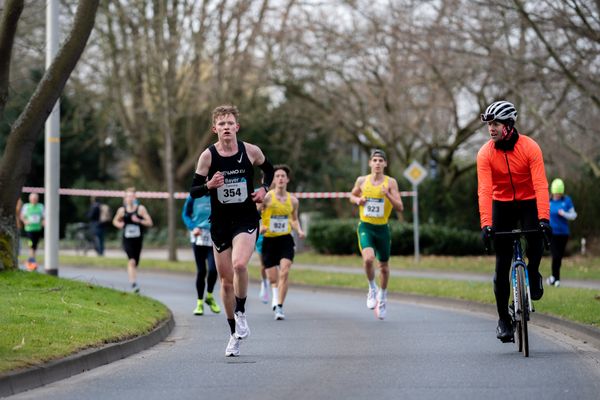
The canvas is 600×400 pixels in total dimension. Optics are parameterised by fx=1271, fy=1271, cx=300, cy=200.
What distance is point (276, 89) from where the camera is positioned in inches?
1640

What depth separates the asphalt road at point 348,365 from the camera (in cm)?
899

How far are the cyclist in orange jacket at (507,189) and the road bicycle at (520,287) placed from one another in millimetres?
120

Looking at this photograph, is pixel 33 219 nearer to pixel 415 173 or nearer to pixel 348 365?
pixel 415 173

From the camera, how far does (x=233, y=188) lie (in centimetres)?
→ 1132

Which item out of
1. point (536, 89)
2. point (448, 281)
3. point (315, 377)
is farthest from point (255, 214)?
point (536, 89)

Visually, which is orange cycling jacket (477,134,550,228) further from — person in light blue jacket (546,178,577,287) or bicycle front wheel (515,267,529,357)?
person in light blue jacket (546,178,577,287)

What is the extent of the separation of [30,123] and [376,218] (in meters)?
4.90

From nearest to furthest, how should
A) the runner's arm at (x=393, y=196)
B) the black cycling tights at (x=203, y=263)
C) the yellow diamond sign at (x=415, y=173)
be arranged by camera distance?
the runner's arm at (x=393, y=196) < the black cycling tights at (x=203, y=263) < the yellow diamond sign at (x=415, y=173)

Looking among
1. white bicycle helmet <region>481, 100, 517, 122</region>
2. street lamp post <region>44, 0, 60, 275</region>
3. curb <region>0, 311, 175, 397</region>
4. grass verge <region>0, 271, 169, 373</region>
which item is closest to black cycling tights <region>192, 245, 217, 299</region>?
grass verge <region>0, 271, 169, 373</region>

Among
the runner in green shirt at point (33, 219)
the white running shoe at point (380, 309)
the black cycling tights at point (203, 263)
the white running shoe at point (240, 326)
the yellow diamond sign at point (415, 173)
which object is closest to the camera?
the white running shoe at point (240, 326)

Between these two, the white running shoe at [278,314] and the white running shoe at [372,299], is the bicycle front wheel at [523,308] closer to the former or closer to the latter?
the white running shoe at [372,299]

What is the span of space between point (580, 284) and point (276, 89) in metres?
20.4

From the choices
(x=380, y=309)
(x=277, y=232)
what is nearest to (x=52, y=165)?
(x=277, y=232)

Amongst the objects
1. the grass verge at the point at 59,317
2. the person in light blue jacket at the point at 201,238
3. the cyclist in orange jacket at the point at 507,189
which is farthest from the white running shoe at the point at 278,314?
the cyclist in orange jacket at the point at 507,189
